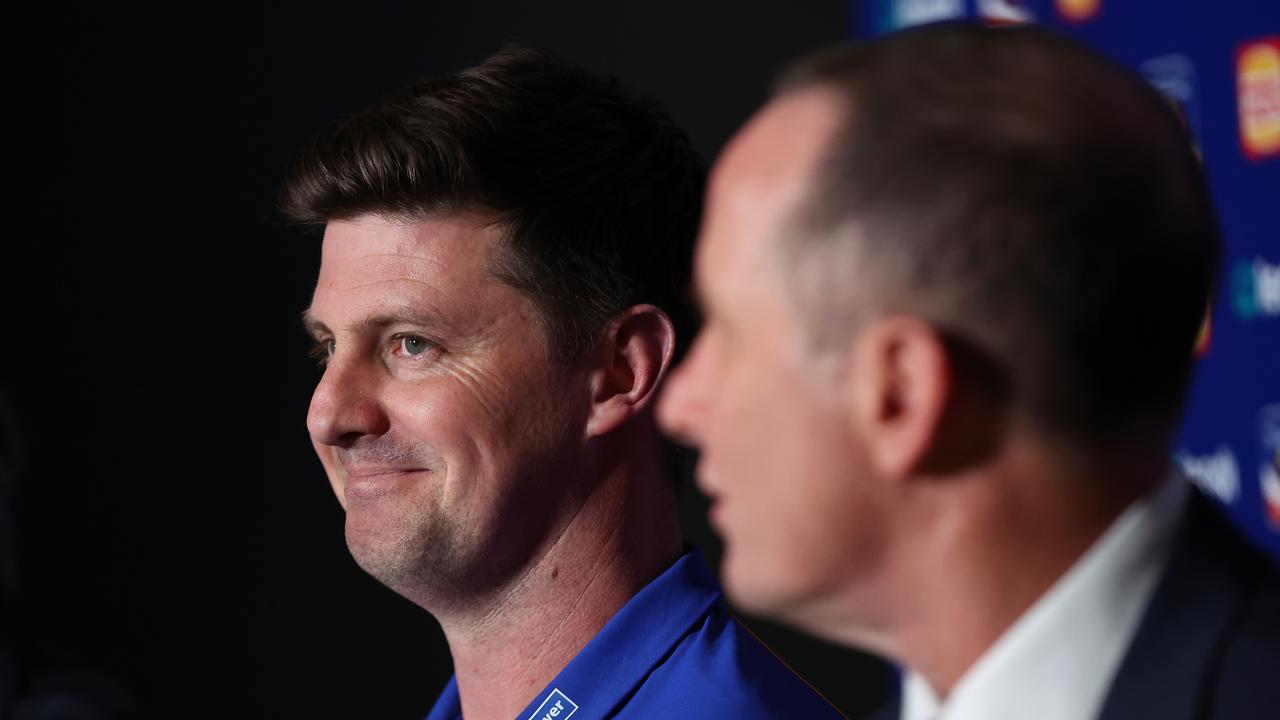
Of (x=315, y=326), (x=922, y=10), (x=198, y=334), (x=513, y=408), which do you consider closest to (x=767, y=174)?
(x=513, y=408)

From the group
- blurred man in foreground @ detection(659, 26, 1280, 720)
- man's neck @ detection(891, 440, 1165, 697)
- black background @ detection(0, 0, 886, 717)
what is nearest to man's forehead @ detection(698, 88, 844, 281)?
blurred man in foreground @ detection(659, 26, 1280, 720)

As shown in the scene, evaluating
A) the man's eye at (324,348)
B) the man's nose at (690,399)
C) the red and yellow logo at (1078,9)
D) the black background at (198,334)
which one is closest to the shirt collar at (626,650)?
the man's eye at (324,348)

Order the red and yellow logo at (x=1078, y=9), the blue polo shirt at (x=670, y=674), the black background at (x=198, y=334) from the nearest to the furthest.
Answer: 1. the blue polo shirt at (x=670, y=674)
2. the red and yellow logo at (x=1078, y=9)
3. the black background at (x=198, y=334)

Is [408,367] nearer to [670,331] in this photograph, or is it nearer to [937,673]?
[670,331]

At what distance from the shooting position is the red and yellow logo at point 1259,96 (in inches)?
78.4

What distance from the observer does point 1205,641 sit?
0.68m

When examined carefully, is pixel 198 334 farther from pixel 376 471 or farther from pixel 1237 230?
pixel 1237 230

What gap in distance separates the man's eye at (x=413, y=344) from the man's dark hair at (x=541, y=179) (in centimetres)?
10

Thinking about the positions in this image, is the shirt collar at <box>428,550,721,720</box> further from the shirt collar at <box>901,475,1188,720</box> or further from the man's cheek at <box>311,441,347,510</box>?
the shirt collar at <box>901,475,1188,720</box>

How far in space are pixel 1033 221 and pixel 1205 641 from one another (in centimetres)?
21

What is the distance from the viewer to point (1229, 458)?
2.06 m

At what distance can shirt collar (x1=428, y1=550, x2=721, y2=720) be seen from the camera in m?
1.38

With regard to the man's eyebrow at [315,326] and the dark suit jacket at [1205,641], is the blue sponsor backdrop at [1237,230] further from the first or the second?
the dark suit jacket at [1205,641]

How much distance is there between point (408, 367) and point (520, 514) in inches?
7.1
